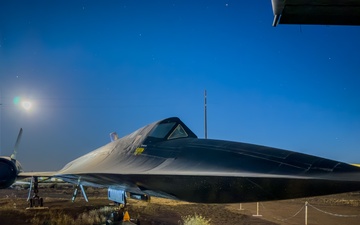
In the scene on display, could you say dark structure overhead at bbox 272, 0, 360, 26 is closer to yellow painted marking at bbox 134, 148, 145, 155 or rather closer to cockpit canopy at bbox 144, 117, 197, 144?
cockpit canopy at bbox 144, 117, 197, 144

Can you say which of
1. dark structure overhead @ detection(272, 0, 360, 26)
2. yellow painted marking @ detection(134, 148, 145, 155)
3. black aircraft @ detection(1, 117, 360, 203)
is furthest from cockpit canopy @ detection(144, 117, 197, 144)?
dark structure overhead @ detection(272, 0, 360, 26)

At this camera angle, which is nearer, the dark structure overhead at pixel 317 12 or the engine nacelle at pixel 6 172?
the dark structure overhead at pixel 317 12

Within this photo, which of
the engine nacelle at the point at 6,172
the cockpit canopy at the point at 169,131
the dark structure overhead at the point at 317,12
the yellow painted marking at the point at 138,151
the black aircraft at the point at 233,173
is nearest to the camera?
the black aircraft at the point at 233,173

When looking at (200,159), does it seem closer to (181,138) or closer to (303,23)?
(181,138)

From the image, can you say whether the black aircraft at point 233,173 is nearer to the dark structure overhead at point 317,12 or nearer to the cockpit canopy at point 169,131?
the cockpit canopy at point 169,131

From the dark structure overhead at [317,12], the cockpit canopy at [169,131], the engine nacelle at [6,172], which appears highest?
the dark structure overhead at [317,12]

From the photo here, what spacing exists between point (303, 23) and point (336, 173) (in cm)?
305

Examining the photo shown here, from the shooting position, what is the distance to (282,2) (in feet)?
15.9

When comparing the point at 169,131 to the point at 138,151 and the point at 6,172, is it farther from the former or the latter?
the point at 6,172

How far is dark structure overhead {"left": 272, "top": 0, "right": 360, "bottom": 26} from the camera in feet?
16.4

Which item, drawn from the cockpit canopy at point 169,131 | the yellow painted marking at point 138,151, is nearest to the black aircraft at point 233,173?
the yellow painted marking at point 138,151

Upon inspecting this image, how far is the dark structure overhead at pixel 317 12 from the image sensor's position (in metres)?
5.00

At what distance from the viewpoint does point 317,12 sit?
534 centimetres

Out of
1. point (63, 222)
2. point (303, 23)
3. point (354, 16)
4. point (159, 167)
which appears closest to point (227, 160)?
point (159, 167)
